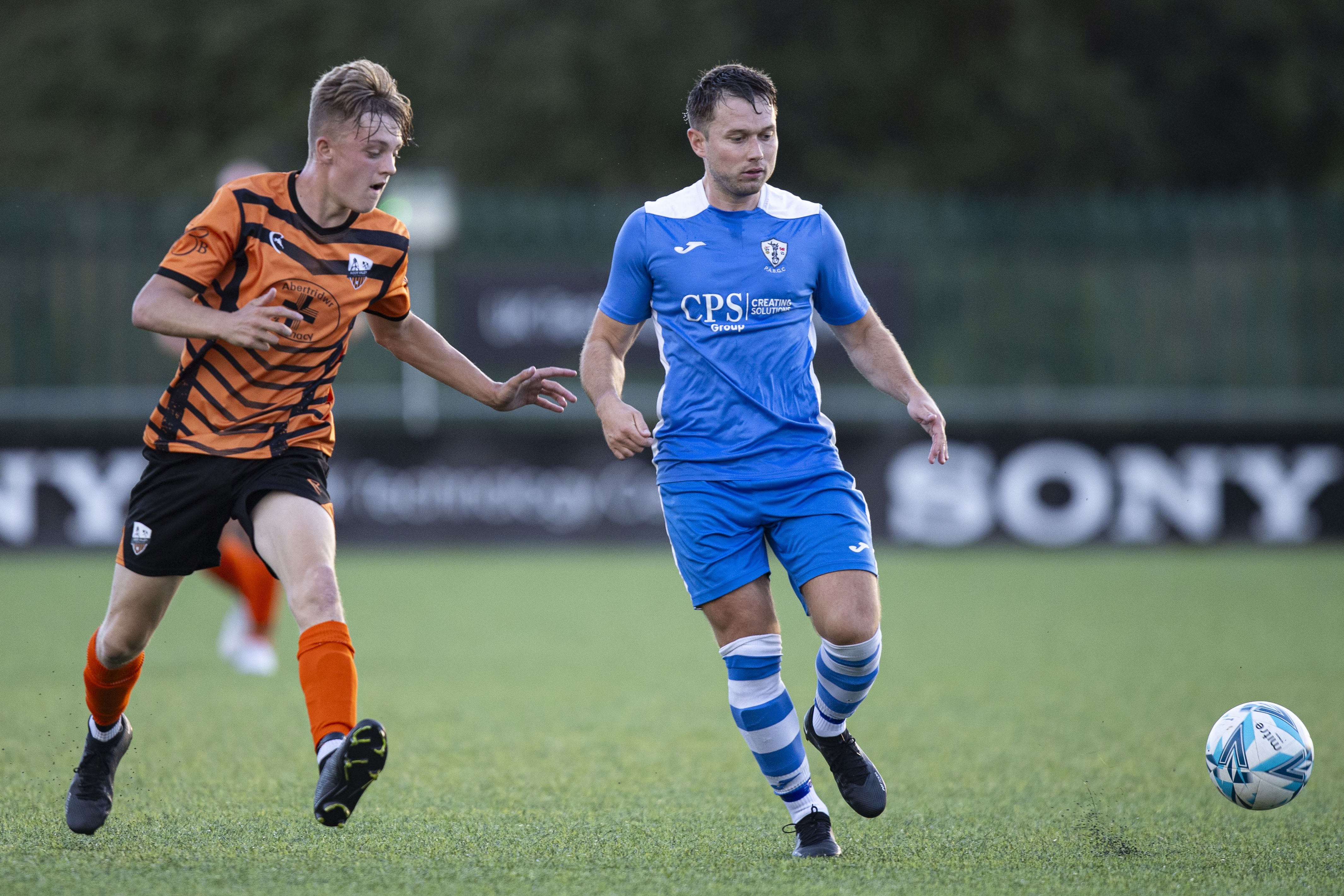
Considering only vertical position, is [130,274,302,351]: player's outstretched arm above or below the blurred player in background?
above

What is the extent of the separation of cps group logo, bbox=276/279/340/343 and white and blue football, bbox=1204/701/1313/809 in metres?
2.91

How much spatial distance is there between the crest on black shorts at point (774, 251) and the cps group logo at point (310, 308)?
4.06ft

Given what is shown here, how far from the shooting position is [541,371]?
4.75 metres

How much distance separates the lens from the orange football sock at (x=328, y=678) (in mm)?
3951

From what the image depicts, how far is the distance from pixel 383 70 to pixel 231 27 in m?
20.6

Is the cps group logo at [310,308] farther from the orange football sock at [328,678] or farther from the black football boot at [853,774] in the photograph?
the black football boot at [853,774]

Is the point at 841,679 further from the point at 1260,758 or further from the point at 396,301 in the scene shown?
the point at 396,301

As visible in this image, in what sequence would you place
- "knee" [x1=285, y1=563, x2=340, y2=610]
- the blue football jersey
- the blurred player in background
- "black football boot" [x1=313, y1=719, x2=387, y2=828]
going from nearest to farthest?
1. "black football boot" [x1=313, y1=719, x2=387, y2=828]
2. "knee" [x1=285, y1=563, x2=340, y2=610]
3. the blue football jersey
4. the blurred player in background

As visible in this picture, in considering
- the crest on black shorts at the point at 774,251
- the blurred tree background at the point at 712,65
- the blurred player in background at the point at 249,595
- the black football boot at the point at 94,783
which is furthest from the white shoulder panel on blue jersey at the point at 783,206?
the blurred tree background at the point at 712,65

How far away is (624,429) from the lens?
4.34m

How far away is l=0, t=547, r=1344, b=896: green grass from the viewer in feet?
13.5

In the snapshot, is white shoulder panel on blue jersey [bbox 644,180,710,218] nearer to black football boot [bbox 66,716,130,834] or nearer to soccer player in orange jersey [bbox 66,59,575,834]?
soccer player in orange jersey [bbox 66,59,575,834]

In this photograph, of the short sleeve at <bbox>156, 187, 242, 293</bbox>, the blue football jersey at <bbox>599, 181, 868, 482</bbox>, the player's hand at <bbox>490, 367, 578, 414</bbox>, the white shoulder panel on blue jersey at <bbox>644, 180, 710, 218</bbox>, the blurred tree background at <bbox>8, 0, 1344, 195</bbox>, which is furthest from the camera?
the blurred tree background at <bbox>8, 0, 1344, 195</bbox>

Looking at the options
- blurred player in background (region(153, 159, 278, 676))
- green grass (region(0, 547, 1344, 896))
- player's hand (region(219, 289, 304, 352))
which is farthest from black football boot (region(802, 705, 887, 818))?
blurred player in background (region(153, 159, 278, 676))
